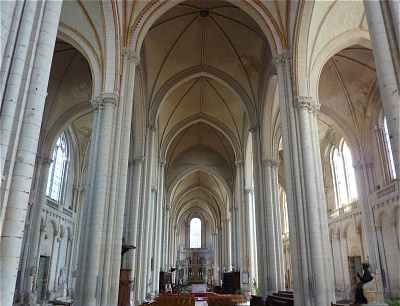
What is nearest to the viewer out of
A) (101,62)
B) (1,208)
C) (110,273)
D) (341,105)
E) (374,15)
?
(1,208)

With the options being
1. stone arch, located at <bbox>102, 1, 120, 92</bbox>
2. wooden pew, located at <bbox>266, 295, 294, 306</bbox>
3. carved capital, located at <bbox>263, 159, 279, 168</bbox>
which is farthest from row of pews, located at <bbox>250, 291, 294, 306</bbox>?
stone arch, located at <bbox>102, 1, 120, 92</bbox>

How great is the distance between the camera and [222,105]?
23.4 m

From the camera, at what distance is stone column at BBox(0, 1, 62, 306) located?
3.87 m

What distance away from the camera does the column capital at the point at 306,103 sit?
36.8ft

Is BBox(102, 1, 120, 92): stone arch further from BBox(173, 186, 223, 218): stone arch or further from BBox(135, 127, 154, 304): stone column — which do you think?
BBox(173, 186, 223, 218): stone arch

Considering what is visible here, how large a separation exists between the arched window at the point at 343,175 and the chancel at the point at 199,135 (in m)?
0.10

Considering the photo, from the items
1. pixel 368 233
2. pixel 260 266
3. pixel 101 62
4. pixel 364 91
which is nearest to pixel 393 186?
pixel 368 233

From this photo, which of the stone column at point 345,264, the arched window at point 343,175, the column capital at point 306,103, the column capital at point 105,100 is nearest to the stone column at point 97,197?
the column capital at point 105,100

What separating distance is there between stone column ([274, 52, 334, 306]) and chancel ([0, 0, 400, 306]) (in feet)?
0.14

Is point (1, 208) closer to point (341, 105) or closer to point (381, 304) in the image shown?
point (381, 304)

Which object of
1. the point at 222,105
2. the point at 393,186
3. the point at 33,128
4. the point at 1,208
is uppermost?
the point at 222,105

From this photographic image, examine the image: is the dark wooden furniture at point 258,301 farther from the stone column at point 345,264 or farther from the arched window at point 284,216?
the arched window at point 284,216

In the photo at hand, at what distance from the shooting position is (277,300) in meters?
11.9

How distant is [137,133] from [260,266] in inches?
344
